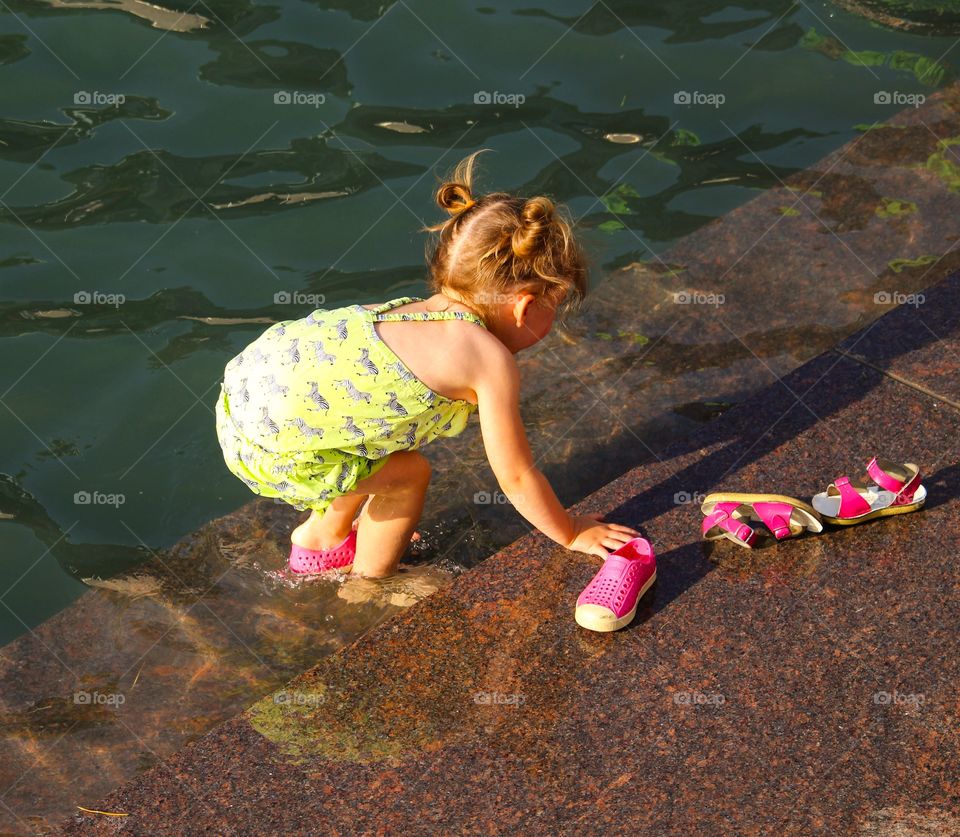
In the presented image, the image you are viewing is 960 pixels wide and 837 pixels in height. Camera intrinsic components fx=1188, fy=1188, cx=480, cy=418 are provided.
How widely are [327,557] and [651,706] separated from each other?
4.88 ft

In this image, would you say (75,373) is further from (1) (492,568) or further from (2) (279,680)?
(1) (492,568)

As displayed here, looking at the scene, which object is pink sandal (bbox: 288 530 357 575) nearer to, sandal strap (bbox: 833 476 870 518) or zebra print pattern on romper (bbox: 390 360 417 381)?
zebra print pattern on romper (bbox: 390 360 417 381)

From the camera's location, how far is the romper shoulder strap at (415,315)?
3.58 m

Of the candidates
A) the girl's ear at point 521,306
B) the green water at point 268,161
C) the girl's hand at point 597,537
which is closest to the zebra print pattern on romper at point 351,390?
the girl's ear at point 521,306

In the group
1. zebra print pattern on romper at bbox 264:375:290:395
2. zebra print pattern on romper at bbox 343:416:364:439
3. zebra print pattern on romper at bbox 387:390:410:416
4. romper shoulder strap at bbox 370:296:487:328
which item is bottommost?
zebra print pattern on romper at bbox 343:416:364:439

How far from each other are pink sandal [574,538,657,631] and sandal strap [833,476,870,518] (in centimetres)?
63

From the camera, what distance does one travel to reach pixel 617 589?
354cm

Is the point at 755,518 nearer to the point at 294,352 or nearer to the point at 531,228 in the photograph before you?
the point at 531,228

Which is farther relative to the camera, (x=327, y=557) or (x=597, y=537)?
(x=327, y=557)

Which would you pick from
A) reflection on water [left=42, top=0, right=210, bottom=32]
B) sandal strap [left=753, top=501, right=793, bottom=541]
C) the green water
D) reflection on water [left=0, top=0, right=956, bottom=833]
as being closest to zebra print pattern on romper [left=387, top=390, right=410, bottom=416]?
reflection on water [left=0, top=0, right=956, bottom=833]

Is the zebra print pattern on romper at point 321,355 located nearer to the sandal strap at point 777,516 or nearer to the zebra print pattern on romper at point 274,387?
the zebra print pattern on romper at point 274,387

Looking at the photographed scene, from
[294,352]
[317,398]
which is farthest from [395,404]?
[294,352]

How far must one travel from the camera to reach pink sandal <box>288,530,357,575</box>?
14.3 feet

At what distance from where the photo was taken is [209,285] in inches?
223
